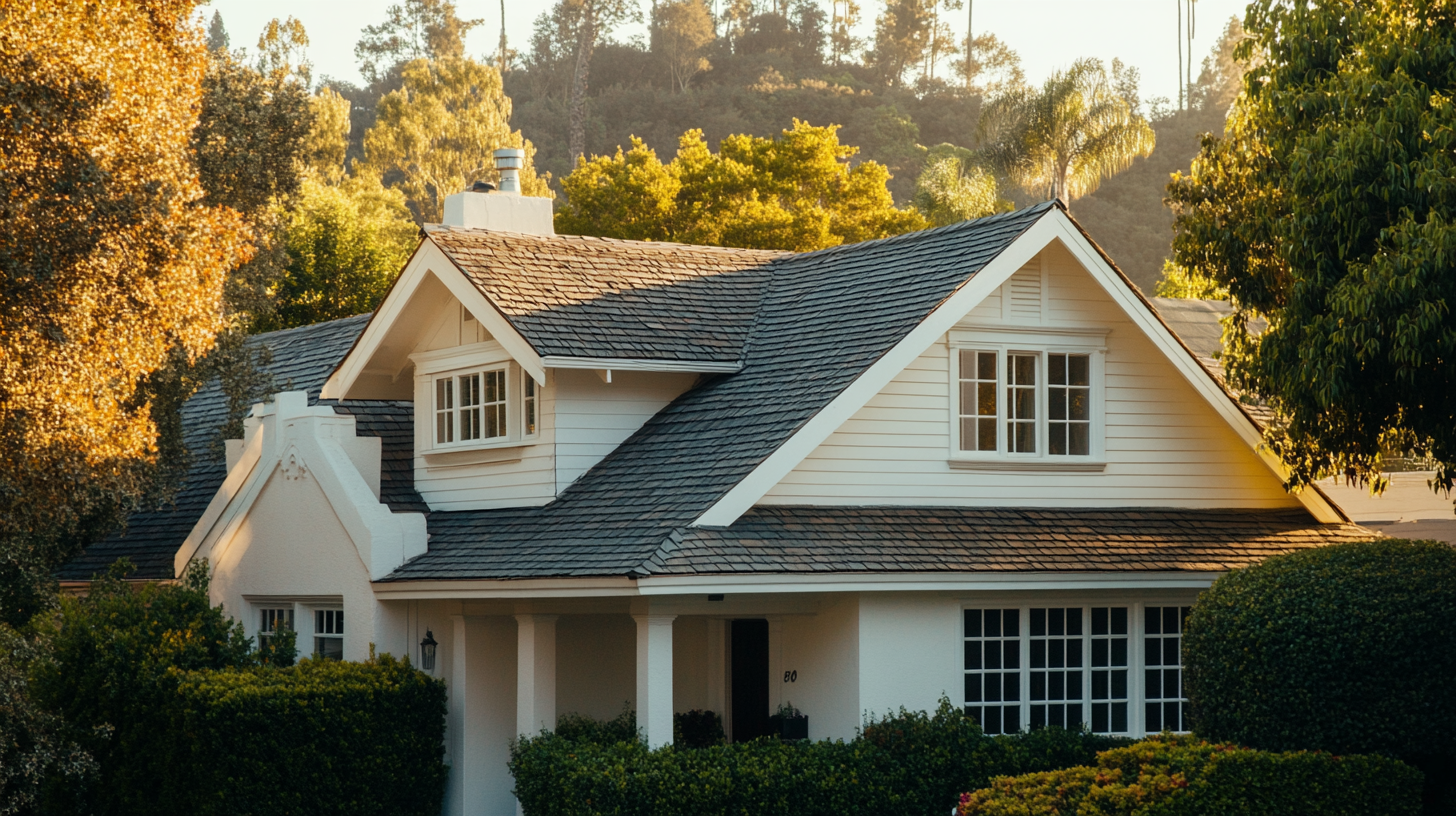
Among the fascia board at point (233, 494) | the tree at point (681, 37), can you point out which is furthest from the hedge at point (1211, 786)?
the tree at point (681, 37)

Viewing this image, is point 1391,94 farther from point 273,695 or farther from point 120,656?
point 120,656

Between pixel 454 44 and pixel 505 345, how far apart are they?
6843 centimetres

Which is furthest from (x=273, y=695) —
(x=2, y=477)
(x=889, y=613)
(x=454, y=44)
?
(x=454, y=44)

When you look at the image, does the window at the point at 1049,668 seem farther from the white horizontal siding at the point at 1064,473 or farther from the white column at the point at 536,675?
the white column at the point at 536,675

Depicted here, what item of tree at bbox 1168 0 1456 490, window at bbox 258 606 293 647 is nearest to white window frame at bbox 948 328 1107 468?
tree at bbox 1168 0 1456 490

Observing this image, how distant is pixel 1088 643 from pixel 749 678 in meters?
3.64

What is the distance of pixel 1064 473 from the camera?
1750cm

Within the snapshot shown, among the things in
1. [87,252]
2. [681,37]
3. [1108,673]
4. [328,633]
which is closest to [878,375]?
[1108,673]

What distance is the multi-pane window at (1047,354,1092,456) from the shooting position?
694 inches

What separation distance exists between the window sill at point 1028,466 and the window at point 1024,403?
3.2 inches

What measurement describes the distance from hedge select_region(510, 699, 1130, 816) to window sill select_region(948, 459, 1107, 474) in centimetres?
269

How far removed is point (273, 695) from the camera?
50.7ft

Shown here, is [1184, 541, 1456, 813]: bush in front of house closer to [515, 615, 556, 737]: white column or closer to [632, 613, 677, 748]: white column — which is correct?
[632, 613, 677, 748]: white column

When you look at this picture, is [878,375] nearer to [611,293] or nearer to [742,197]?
[611,293]
